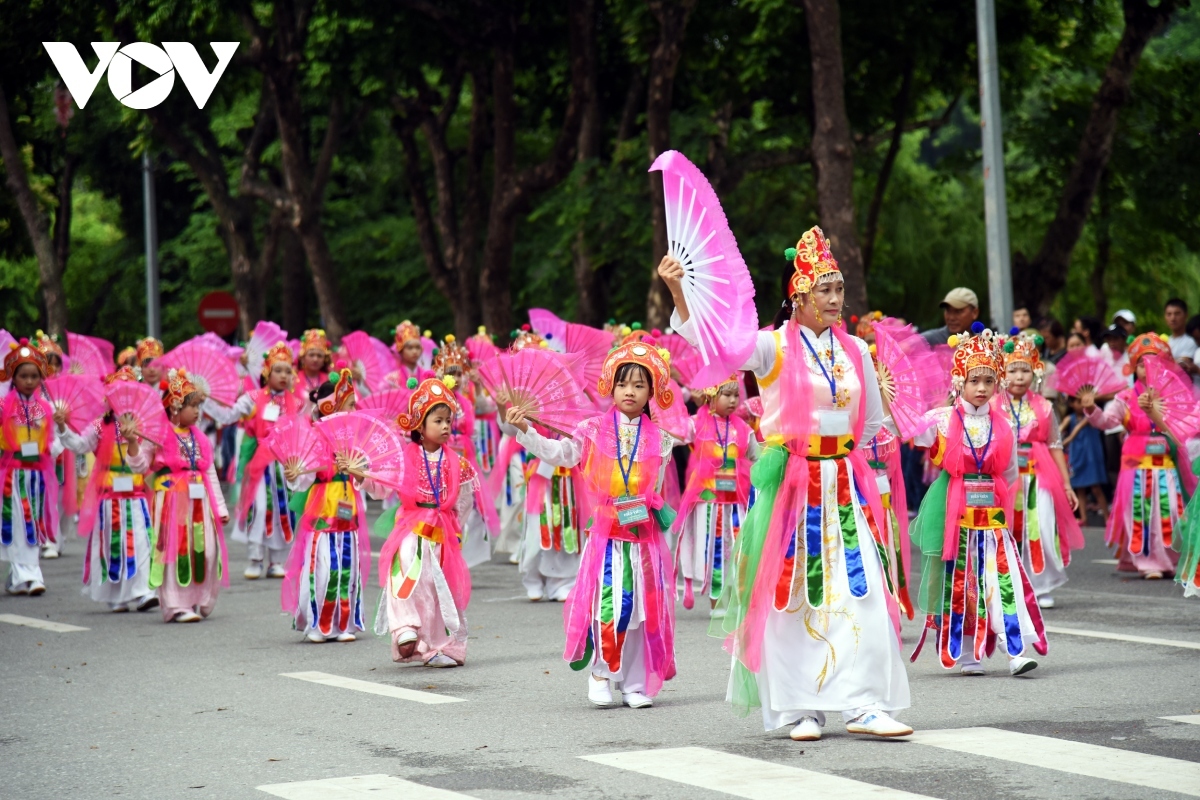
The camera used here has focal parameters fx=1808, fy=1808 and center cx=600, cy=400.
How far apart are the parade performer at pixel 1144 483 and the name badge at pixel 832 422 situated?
6.25 meters

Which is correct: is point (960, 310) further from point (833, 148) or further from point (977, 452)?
point (833, 148)

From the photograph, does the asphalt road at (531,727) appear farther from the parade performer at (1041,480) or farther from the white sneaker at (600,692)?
the parade performer at (1041,480)

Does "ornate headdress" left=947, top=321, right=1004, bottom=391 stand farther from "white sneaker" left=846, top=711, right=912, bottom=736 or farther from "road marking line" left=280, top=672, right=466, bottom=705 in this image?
"road marking line" left=280, top=672, right=466, bottom=705

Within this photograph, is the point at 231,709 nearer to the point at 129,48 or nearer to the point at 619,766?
the point at 619,766

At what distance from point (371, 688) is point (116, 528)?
4600 millimetres

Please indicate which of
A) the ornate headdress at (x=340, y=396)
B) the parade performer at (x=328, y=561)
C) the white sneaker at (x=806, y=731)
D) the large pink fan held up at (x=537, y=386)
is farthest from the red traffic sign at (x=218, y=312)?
the white sneaker at (x=806, y=731)

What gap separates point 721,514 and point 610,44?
51.6 ft

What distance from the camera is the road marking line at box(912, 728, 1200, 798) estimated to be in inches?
239

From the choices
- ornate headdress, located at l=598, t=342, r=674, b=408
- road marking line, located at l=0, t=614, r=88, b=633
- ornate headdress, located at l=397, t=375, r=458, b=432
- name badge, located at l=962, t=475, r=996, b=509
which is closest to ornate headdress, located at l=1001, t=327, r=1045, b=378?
name badge, located at l=962, t=475, r=996, b=509

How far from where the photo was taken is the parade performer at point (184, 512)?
12.4m

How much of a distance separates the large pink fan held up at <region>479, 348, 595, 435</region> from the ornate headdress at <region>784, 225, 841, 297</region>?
7.48 ft

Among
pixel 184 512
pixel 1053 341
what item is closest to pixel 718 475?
pixel 184 512

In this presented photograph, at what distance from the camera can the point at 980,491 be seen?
9219 millimetres

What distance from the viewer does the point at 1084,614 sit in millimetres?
11297
